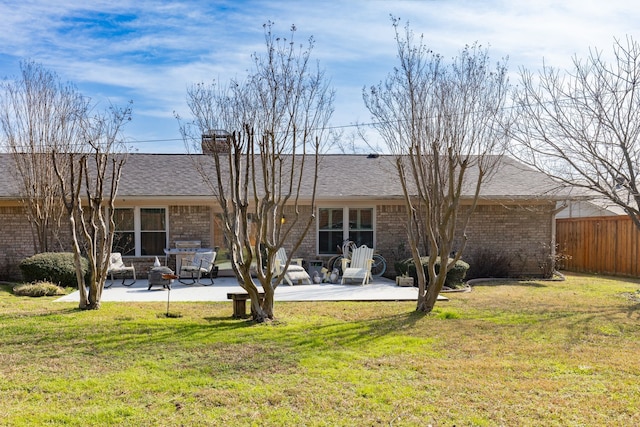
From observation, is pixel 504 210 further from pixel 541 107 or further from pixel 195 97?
pixel 195 97

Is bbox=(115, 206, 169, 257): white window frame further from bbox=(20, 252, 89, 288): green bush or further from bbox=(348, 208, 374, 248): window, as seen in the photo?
bbox=(348, 208, 374, 248): window

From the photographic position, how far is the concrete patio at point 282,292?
10.2 m

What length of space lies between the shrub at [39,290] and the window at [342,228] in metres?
6.55

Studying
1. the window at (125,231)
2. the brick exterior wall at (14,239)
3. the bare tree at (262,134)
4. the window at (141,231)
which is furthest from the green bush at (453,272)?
the brick exterior wall at (14,239)

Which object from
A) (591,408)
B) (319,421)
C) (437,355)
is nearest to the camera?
(319,421)

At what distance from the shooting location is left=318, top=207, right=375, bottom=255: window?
14672mm

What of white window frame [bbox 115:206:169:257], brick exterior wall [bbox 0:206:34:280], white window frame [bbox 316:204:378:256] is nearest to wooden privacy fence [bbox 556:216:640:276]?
white window frame [bbox 316:204:378:256]

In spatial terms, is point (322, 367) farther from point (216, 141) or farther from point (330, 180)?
point (330, 180)

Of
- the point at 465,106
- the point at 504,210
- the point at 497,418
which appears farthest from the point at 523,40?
the point at 497,418

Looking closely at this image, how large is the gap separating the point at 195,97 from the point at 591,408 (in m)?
9.06

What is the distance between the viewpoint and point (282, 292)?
11.1 m

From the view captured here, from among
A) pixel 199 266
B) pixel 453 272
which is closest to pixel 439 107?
pixel 453 272

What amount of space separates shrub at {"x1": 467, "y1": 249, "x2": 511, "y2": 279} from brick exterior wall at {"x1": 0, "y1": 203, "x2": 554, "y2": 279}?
18 cm

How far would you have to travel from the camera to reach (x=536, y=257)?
14891 mm
